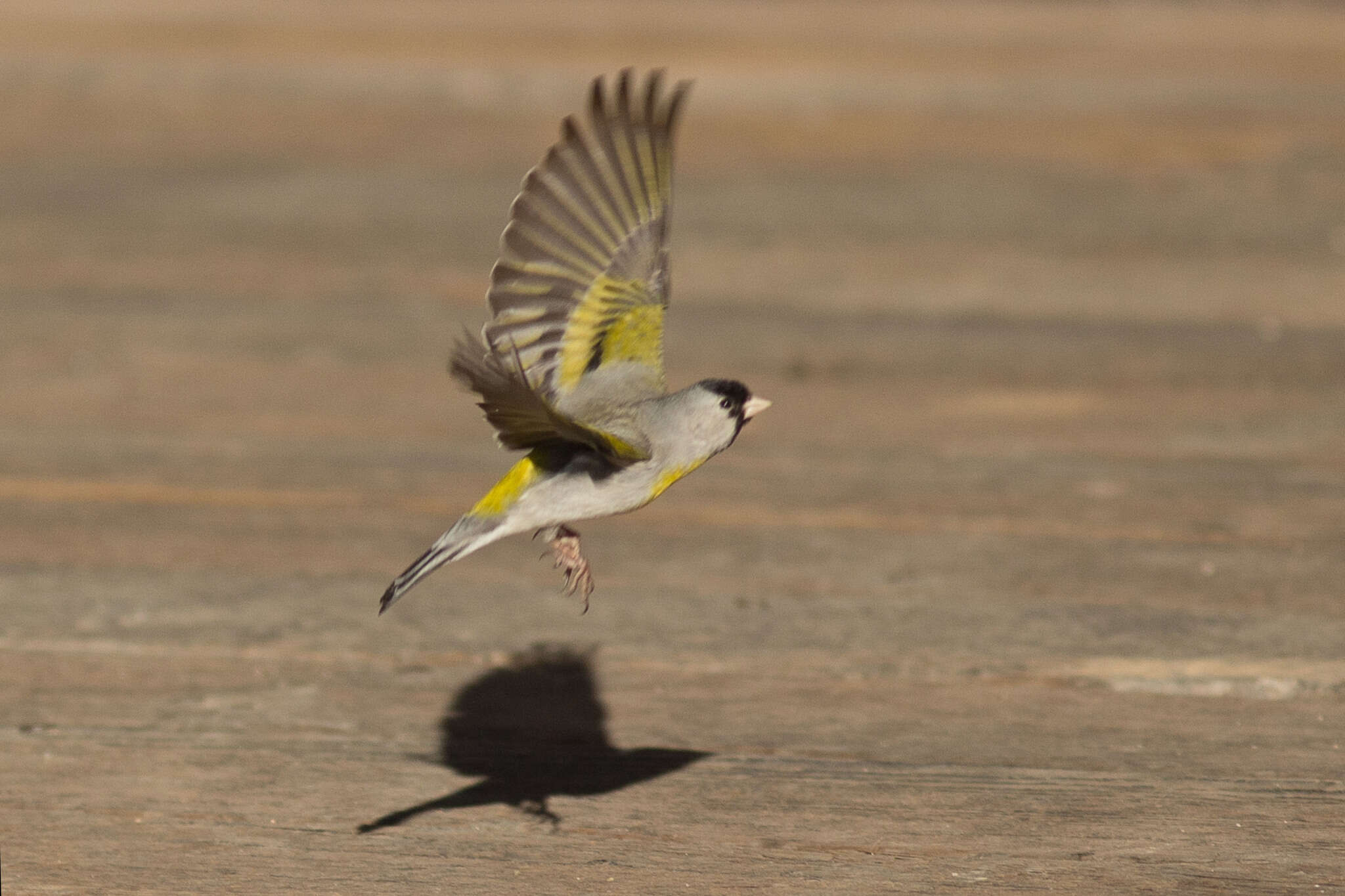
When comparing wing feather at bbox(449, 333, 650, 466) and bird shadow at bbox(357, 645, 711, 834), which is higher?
wing feather at bbox(449, 333, 650, 466)

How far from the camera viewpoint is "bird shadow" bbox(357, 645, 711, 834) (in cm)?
481

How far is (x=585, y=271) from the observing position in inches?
187

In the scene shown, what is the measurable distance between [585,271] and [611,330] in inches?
6.1

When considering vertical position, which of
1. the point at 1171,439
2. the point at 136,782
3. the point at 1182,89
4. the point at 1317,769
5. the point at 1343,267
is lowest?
the point at 136,782

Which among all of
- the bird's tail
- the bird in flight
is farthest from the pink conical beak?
the bird's tail

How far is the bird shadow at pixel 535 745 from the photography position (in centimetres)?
481

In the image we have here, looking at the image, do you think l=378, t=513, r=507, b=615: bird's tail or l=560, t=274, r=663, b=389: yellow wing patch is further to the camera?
l=560, t=274, r=663, b=389: yellow wing patch

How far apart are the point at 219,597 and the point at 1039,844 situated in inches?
119

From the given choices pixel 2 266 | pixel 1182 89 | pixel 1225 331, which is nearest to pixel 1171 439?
pixel 1225 331

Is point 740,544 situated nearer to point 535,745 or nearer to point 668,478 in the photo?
point 535,745

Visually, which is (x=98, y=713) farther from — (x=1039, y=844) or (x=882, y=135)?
(x=882, y=135)

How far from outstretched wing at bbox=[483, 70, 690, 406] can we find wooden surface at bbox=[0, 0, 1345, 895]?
107 centimetres

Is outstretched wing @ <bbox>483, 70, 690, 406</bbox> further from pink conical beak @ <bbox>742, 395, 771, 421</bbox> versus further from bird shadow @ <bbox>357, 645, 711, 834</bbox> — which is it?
bird shadow @ <bbox>357, 645, 711, 834</bbox>

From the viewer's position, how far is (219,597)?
6.34 m
